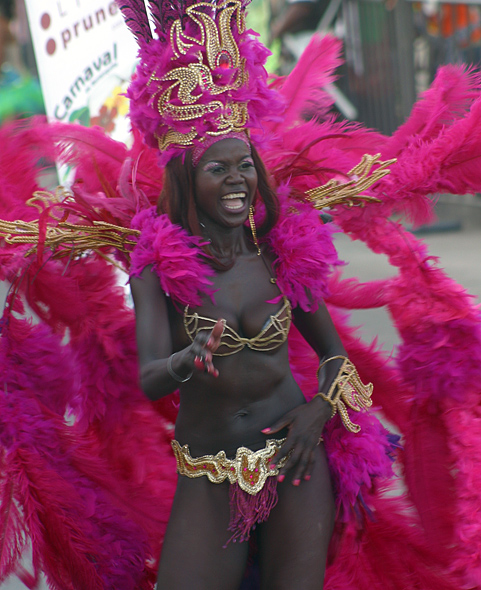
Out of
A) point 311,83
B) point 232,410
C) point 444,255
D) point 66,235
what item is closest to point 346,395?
point 232,410

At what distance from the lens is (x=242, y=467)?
2064 mm

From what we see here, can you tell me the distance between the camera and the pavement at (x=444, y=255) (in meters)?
6.06

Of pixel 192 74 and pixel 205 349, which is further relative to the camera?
pixel 192 74

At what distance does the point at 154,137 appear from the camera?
7.34ft

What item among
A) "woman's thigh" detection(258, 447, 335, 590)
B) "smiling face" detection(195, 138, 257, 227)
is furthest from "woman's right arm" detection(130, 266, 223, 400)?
"woman's thigh" detection(258, 447, 335, 590)

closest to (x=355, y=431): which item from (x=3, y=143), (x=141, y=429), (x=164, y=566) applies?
(x=164, y=566)

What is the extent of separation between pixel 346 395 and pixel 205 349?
64cm

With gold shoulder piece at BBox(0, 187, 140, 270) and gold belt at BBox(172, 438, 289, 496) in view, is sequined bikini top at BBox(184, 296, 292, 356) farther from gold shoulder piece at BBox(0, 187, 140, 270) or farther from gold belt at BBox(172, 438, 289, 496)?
gold shoulder piece at BBox(0, 187, 140, 270)

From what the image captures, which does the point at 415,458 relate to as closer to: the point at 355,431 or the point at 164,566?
the point at 355,431

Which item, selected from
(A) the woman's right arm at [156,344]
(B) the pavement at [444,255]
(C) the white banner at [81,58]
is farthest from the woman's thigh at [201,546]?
(B) the pavement at [444,255]

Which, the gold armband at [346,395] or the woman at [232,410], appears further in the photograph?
the gold armband at [346,395]

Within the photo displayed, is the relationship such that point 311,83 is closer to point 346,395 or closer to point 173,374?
point 346,395

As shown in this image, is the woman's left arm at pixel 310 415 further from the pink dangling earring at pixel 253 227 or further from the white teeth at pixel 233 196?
the white teeth at pixel 233 196

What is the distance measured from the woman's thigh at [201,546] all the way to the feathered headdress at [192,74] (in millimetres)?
902
